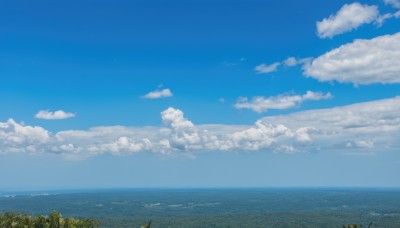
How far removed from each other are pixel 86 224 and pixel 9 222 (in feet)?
33.0

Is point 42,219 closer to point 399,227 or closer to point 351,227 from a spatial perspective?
point 351,227

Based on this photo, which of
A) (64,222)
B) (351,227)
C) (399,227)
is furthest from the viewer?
(399,227)

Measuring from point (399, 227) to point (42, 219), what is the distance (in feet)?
617

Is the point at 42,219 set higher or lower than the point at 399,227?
higher

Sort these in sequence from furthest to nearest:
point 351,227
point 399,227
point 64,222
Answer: point 399,227 < point 64,222 < point 351,227

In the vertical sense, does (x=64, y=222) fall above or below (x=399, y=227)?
above

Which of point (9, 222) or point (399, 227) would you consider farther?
point (399, 227)

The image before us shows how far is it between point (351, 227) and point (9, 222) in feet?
137

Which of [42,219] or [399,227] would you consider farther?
[399,227]

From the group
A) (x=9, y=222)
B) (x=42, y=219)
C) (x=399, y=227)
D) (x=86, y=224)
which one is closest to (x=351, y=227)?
(x=86, y=224)

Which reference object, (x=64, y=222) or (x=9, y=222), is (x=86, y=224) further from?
(x=9, y=222)

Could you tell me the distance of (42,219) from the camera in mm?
54469

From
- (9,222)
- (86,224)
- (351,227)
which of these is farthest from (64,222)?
(351,227)

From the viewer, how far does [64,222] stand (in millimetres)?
53688
